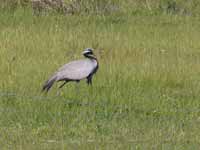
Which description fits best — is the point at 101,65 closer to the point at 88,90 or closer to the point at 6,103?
the point at 88,90

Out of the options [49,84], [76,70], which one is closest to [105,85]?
[76,70]

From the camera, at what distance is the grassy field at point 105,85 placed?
898cm

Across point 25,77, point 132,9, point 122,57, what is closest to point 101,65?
point 122,57

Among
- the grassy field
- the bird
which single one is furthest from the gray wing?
the grassy field

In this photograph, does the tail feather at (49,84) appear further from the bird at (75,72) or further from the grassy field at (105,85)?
the grassy field at (105,85)

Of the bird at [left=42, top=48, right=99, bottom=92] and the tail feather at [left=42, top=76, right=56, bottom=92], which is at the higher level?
the bird at [left=42, top=48, right=99, bottom=92]

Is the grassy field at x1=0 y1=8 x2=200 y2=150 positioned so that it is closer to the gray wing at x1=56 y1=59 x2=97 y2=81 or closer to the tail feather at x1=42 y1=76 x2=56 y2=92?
the tail feather at x1=42 y1=76 x2=56 y2=92

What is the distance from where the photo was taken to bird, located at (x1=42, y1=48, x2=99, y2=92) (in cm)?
1081

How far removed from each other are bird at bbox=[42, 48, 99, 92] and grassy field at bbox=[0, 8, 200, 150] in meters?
0.18

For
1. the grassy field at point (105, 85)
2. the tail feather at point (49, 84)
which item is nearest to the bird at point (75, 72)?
the tail feather at point (49, 84)

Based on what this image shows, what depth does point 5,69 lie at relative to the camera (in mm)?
12070

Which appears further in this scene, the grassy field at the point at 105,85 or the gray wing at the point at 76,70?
the gray wing at the point at 76,70

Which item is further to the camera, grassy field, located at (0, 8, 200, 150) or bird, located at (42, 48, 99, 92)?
bird, located at (42, 48, 99, 92)

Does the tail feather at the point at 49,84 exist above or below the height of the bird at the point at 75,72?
below
